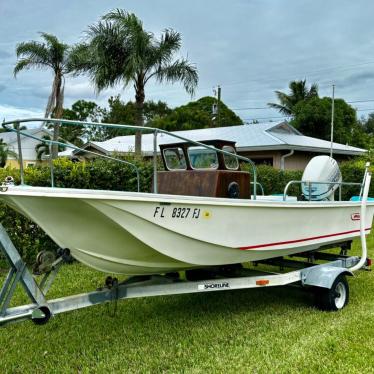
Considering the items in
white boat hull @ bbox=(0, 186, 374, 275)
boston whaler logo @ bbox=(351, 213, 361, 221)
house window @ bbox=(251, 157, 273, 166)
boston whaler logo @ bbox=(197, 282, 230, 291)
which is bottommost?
boston whaler logo @ bbox=(197, 282, 230, 291)

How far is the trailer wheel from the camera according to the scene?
5254 millimetres

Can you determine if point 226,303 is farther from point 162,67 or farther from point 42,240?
point 162,67

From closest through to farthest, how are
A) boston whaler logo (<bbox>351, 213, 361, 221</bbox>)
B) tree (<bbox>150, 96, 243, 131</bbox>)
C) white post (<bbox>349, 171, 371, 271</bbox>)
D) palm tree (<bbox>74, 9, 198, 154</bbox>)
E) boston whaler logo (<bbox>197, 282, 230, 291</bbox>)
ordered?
boston whaler logo (<bbox>197, 282, 230, 291</bbox>) < white post (<bbox>349, 171, 371, 271</bbox>) < boston whaler logo (<bbox>351, 213, 361, 221</bbox>) < palm tree (<bbox>74, 9, 198, 154</bbox>) < tree (<bbox>150, 96, 243, 131</bbox>)

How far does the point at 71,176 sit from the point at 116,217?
15.7 ft

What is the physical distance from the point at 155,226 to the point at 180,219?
240 millimetres

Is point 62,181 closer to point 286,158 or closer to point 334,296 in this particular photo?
point 334,296

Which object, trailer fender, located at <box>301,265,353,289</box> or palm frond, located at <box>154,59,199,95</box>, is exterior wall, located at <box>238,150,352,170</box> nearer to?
palm frond, located at <box>154,59,199,95</box>

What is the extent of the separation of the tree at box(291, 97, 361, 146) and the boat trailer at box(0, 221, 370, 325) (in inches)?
935

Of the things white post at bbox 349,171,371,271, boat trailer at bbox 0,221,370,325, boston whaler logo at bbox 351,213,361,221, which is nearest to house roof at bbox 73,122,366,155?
boston whaler logo at bbox 351,213,361,221

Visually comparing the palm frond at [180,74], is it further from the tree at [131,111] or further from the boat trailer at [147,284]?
the tree at [131,111]

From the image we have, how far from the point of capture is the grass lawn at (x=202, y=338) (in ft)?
12.9

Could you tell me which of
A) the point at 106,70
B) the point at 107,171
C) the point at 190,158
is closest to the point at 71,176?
the point at 107,171

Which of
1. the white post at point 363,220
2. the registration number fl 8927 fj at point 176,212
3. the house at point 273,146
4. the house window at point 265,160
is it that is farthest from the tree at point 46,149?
the house window at point 265,160

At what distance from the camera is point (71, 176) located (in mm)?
8242
